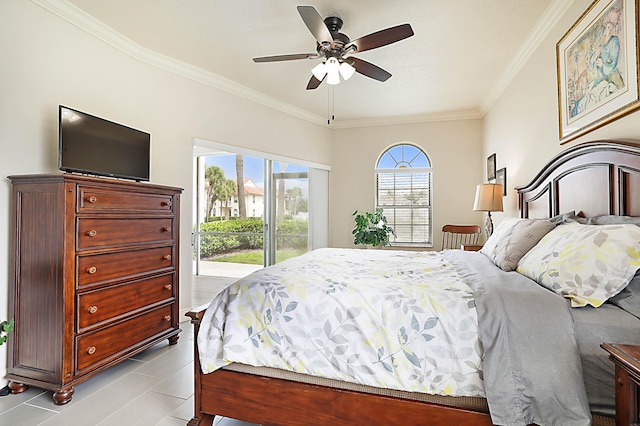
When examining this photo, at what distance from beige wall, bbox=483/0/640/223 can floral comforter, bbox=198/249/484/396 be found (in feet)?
Result: 4.56

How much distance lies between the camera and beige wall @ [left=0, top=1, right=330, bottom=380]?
219cm

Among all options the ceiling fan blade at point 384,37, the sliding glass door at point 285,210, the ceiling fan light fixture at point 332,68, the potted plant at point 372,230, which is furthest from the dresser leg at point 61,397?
the potted plant at point 372,230

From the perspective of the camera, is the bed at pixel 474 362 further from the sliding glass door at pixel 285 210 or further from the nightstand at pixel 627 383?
the sliding glass door at pixel 285 210

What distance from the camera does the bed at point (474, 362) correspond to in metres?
1.21

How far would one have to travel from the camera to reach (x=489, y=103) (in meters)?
4.49

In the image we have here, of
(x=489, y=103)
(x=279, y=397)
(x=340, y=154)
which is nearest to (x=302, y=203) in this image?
(x=340, y=154)

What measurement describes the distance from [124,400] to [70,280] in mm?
807

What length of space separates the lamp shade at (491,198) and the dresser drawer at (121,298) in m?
3.22

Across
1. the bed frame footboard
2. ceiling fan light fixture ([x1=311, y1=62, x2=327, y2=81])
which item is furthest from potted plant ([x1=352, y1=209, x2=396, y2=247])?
the bed frame footboard

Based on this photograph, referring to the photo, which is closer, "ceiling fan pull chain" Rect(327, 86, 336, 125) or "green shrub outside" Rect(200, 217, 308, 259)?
"ceiling fan pull chain" Rect(327, 86, 336, 125)

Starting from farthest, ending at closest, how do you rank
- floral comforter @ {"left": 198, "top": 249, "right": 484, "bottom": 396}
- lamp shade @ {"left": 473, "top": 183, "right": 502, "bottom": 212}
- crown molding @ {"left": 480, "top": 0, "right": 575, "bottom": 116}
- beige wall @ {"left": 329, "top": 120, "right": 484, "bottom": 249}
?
1. beige wall @ {"left": 329, "top": 120, "right": 484, "bottom": 249}
2. lamp shade @ {"left": 473, "top": 183, "right": 502, "bottom": 212}
3. crown molding @ {"left": 480, "top": 0, "right": 575, "bottom": 116}
4. floral comforter @ {"left": 198, "top": 249, "right": 484, "bottom": 396}

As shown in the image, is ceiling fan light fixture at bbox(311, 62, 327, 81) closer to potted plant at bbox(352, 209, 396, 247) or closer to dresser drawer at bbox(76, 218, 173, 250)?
dresser drawer at bbox(76, 218, 173, 250)

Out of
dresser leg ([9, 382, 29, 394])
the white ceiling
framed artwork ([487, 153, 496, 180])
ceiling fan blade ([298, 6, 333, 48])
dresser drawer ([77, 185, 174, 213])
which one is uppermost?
the white ceiling

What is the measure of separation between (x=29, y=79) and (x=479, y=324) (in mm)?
3106
